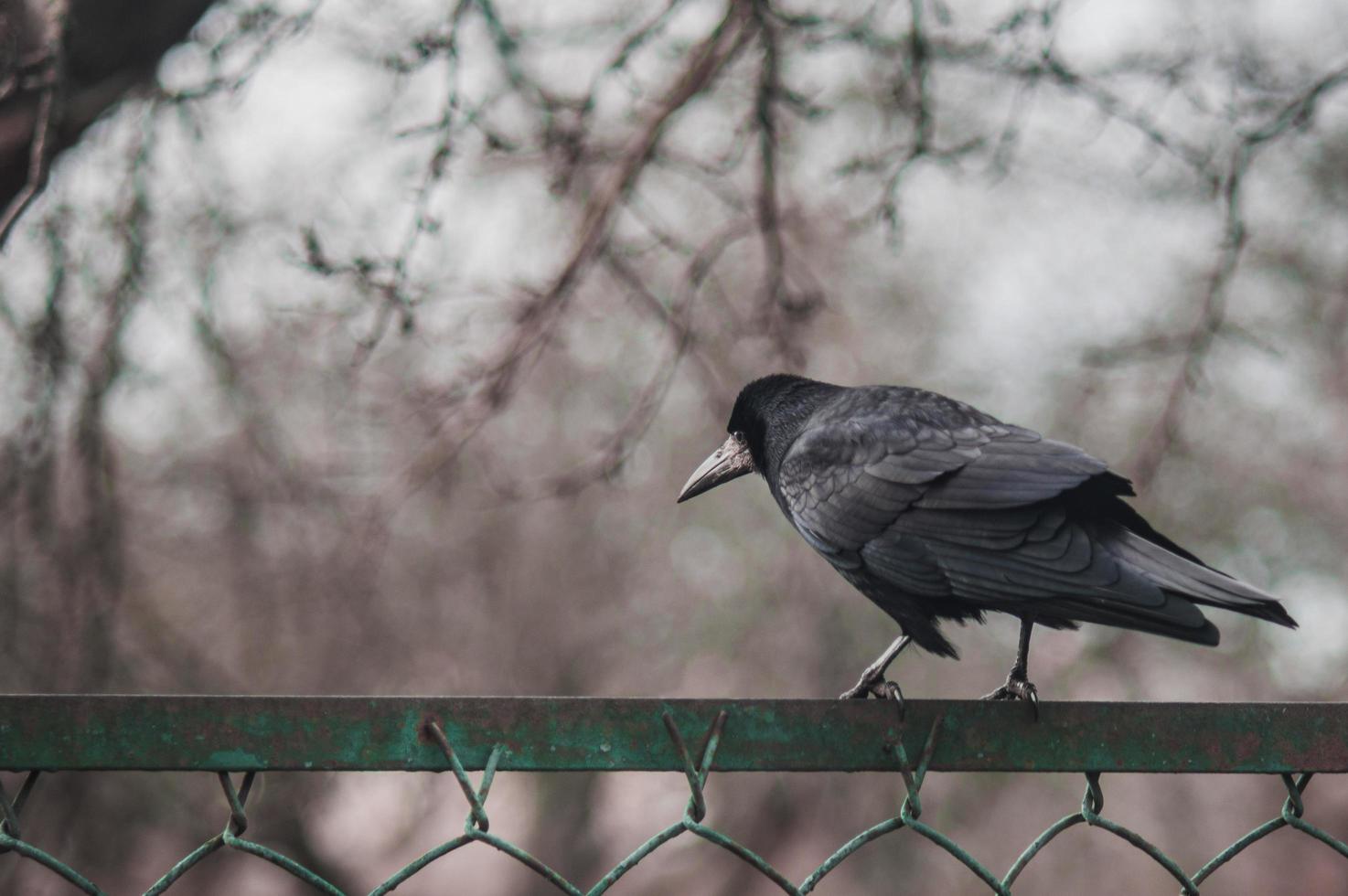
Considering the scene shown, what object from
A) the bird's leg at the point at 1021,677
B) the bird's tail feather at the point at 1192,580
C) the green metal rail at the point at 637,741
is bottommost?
the bird's leg at the point at 1021,677

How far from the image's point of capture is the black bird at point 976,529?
201 centimetres

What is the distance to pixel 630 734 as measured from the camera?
1.32 meters

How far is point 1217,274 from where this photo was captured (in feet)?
13.4

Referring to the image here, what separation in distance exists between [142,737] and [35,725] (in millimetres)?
100

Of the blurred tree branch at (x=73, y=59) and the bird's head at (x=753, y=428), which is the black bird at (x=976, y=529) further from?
the blurred tree branch at (x=73, y=59)

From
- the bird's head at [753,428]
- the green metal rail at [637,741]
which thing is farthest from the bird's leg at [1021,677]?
the bird's head at [753,428]

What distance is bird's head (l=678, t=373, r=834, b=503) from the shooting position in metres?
3.62

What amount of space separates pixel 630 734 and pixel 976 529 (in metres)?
1.28

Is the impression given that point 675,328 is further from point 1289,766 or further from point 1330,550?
point 1330,550

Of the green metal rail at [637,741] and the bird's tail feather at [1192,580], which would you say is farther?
the bird's tail feather at [1192,580]

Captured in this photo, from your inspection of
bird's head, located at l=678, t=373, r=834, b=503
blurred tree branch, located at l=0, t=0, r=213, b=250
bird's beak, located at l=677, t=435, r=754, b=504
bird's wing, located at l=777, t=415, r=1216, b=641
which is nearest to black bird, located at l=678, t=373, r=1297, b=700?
bird's wing, located at l=777, t=415, r=1216, b=641

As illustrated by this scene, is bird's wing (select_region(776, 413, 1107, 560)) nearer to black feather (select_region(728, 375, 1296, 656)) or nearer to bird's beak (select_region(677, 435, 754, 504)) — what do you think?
black feather (select_region(728, 375, 1296, 656))

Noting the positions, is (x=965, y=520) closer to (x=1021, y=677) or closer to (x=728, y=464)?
(x=1021, y=677)

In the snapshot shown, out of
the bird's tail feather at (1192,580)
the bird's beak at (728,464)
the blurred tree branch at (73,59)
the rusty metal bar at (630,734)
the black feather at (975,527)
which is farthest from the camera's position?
the bird's beak at (728,464)
